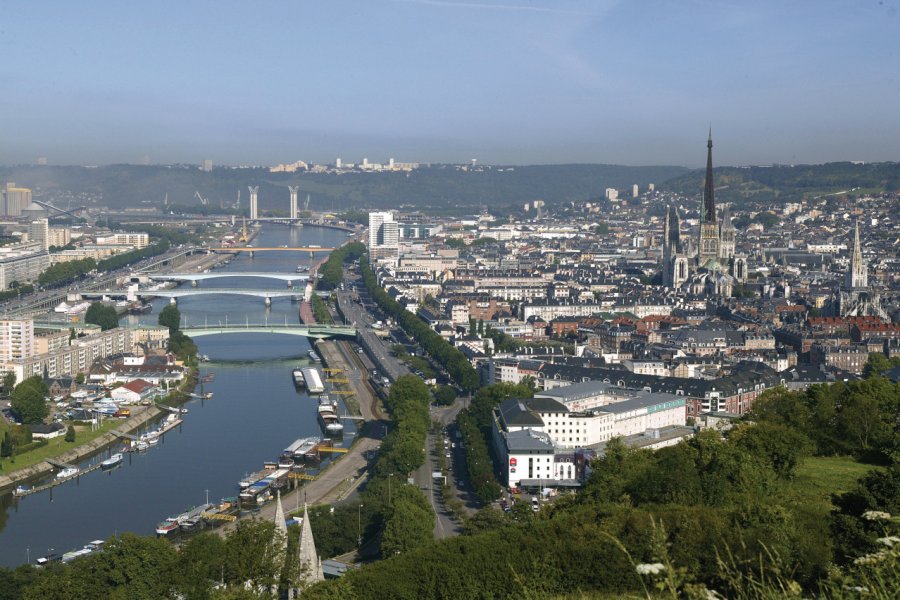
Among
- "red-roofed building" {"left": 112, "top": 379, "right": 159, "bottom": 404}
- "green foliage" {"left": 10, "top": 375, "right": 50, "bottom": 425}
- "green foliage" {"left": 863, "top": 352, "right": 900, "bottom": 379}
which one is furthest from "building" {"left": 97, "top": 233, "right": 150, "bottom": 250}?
"green foliage" {"left": 863, "top": 352, "right": 900, "bottom": 379}

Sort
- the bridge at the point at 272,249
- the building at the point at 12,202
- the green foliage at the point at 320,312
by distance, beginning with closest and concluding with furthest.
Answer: the green foliage at the point at 320,312
the bridge at the point at 272,249
the building at the point at 12,202

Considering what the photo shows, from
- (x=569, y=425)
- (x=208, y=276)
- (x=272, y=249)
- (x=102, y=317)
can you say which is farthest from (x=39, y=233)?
(x=569, y=425)

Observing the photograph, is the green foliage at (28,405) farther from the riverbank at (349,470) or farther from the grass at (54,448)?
the riverbank at (349,470)

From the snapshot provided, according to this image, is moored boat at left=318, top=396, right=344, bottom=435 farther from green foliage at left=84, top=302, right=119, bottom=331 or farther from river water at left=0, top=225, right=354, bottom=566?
green foliage at left=84, top=302, right=119, bottom=331

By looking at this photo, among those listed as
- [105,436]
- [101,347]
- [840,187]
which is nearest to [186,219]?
[840,187]

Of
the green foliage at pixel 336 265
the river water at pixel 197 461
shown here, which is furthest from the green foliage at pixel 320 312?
the green foliage at pixel 336 265

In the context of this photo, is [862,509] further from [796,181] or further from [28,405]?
[796,181]

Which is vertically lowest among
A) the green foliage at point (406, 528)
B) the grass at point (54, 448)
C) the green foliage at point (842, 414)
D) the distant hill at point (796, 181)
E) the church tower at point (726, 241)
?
the grass at point (54, 448)
